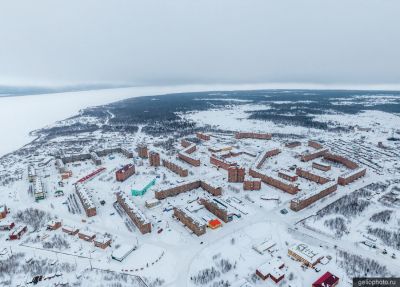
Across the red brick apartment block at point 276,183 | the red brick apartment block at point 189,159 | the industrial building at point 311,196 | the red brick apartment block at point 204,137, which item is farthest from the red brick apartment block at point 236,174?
the red brick apartment block at point 204,137

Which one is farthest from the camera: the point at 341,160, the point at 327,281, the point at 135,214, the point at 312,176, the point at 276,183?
the point at 341,160

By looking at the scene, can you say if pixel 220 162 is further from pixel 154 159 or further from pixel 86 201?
pixel 86 201

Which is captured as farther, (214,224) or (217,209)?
(217,209)

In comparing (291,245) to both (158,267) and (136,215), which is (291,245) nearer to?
(158,267)

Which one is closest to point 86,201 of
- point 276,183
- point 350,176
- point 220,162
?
point 220,162

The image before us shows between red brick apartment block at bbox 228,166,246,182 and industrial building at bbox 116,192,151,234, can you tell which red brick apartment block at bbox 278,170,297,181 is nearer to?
red brick apartment block at bbox 228,166,246,182

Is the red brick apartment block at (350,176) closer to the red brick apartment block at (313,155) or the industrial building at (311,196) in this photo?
the industrial building at (311,196)

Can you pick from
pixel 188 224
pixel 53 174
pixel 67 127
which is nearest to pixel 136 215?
pixel 188 224
